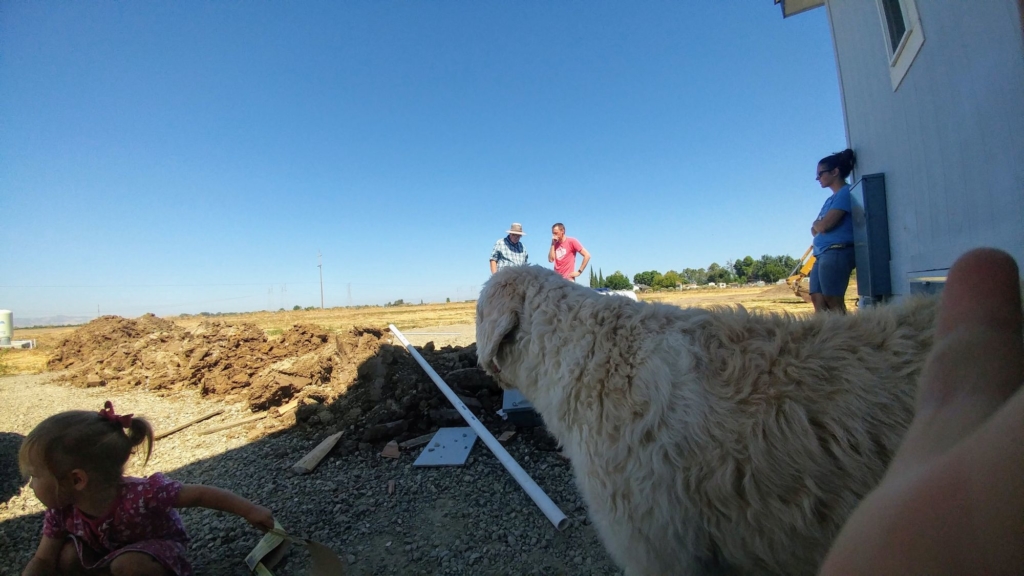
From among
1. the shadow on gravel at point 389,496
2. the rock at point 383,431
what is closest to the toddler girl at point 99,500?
Result: the shadow on gravel at point 389,496

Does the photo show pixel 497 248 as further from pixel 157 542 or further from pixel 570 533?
pixel 157 542

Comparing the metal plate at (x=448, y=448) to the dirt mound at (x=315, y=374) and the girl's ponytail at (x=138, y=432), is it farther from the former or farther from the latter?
the girl's ponytail at (x=138, y=432)

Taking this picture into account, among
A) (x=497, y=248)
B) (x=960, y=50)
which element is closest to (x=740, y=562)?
(x=960, y=50)

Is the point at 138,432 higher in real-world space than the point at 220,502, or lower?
higher

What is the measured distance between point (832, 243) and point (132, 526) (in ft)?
23.3

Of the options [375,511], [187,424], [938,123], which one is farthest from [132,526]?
[938,123]

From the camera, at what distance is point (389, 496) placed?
3365 millimetres

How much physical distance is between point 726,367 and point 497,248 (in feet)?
19.9

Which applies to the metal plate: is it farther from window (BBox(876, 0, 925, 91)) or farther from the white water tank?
the white water tank

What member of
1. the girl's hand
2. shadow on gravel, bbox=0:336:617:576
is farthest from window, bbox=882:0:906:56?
the girl's hand

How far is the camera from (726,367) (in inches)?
62.9

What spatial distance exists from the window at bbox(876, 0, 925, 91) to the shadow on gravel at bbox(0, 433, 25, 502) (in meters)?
9.63

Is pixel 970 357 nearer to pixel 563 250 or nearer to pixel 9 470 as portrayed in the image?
pixel 563 250

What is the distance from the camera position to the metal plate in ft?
12.4
